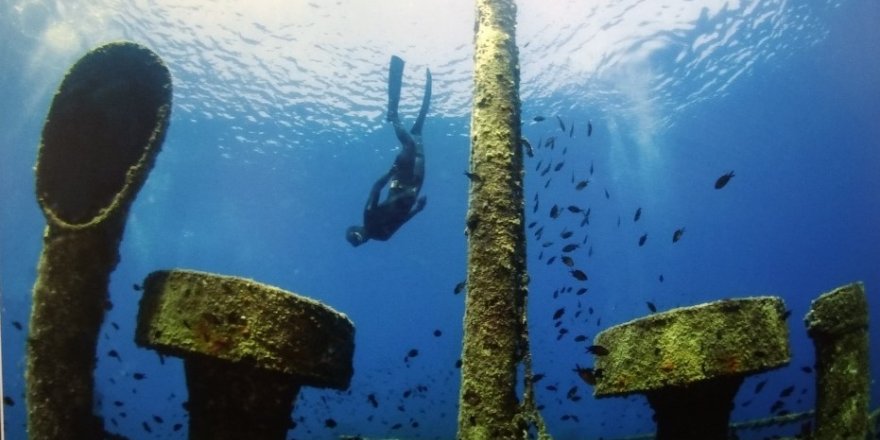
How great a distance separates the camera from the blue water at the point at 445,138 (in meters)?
21.1

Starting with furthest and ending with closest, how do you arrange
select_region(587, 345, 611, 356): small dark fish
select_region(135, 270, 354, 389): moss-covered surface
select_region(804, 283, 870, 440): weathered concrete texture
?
select_region(587, 345, 611, 356): small dark fish < select_region(804, 283, 870, 440): weathered concrete texture < select_region(135, 270, 354, 389): moss-covered surface

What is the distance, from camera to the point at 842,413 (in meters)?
3.96

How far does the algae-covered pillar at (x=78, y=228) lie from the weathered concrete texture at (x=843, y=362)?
206 inches

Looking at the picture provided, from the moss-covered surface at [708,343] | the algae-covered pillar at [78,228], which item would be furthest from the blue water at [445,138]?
the moss-covered surface at [708,343]

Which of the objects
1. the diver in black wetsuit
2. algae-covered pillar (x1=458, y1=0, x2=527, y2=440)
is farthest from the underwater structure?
the diver in black wetsuit

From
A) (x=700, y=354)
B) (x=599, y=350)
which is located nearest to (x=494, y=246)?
(x=599, y=350)

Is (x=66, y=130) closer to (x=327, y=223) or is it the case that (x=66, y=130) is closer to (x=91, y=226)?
(x=91, y=226)

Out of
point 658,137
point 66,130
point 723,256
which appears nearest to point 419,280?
point 723,256

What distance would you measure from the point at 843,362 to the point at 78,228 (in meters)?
5.69

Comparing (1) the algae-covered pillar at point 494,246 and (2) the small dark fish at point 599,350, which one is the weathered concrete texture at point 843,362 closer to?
(2) the small dark fish at point 599,350

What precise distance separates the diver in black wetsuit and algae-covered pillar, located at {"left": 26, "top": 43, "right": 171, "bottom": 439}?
4.60m

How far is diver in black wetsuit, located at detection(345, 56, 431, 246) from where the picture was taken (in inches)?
362

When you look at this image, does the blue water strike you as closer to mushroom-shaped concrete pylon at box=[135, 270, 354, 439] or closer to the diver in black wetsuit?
mushroom-shaped concrete pylon at box=[135, 270, 354, 439]

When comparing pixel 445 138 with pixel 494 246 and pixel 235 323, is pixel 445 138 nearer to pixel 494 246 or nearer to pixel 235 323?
pixel 494 246
